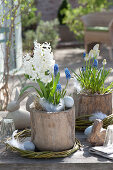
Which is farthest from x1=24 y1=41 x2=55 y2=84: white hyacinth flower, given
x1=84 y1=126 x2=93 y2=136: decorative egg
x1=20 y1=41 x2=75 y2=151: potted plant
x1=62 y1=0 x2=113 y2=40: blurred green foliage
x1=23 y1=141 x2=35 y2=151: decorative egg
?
x1=62 y1=0 x2=113 y2=40: blurred green foliage

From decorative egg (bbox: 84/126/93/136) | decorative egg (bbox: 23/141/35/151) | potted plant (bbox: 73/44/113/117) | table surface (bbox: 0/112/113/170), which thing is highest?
potted plant (bbox: 73/44/113/117)

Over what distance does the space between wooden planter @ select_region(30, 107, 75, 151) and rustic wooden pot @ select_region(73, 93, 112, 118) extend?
15.6 inches

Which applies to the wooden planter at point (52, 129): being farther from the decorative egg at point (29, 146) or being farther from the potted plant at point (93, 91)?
the potted plant at point (93, 91)

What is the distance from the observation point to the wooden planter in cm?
195

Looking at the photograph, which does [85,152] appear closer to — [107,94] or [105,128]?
[105,128]

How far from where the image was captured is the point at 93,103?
94.0 inches

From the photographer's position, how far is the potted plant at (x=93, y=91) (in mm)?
2381

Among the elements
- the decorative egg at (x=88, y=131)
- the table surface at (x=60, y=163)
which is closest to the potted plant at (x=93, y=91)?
the decorative egg at (x=88, y=131)

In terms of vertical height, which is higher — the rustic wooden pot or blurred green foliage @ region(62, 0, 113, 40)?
blurred green foliage @ region(62, 0, 113, 40)

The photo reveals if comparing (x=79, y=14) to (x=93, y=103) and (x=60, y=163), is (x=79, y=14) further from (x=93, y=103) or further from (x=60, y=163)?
(x=60, y=163)

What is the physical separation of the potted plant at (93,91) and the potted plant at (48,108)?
37cm

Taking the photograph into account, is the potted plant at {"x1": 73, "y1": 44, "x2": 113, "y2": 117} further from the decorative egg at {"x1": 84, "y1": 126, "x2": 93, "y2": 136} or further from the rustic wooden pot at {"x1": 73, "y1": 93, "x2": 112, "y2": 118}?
the decorative egg at {"x1": 84, "y1": 126, "x2": 93, "y2": 136}

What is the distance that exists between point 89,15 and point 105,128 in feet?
16.5

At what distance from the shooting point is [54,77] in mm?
2121
